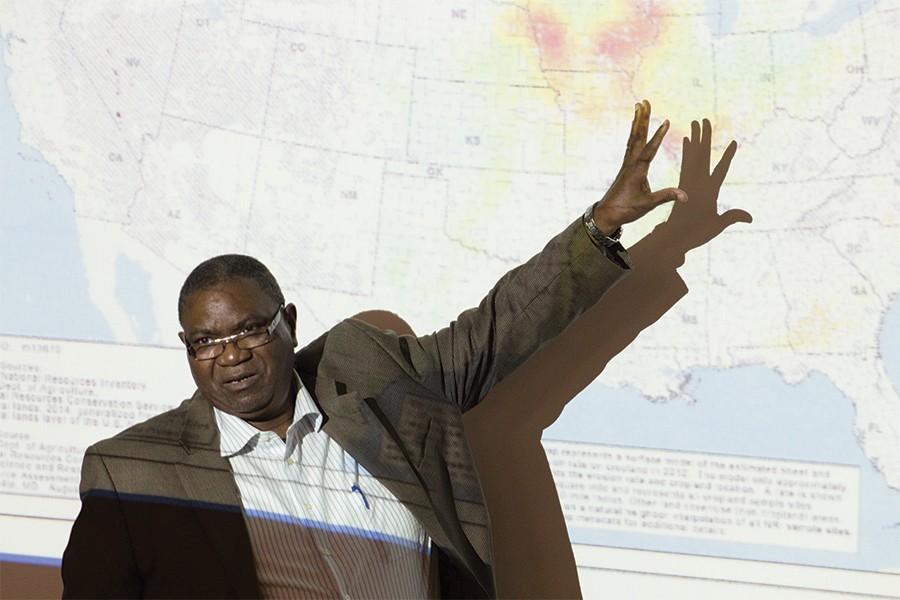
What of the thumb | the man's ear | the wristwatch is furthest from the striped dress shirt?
the thumb

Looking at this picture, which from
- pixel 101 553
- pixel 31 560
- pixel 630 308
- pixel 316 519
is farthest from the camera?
pixel 31 560

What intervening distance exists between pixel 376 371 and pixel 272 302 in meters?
0.25

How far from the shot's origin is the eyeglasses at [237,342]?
1.93 m

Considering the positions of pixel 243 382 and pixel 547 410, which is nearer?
pixel 243 382

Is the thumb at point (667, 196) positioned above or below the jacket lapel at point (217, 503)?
above

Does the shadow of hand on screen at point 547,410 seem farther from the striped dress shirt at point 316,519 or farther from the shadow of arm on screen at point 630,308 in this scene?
the striped dress shirt at point 316,519

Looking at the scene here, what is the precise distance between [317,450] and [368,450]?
9 cm

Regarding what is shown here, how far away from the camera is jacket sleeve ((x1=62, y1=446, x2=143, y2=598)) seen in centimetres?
184

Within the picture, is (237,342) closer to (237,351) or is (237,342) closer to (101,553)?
(237,351)

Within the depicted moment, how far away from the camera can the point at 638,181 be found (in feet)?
6.36

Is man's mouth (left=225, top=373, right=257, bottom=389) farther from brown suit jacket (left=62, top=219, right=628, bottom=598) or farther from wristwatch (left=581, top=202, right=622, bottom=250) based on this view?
wristwatch (left=581, top=202, right=622, bottom=250)

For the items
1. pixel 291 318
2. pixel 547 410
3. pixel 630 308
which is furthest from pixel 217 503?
pixel 630 308

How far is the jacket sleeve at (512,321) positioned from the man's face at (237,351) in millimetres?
234

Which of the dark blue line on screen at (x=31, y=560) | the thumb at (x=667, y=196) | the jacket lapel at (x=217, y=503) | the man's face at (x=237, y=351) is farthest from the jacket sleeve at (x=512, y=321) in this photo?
the dark blue line on screen at (x=31, y=560)
